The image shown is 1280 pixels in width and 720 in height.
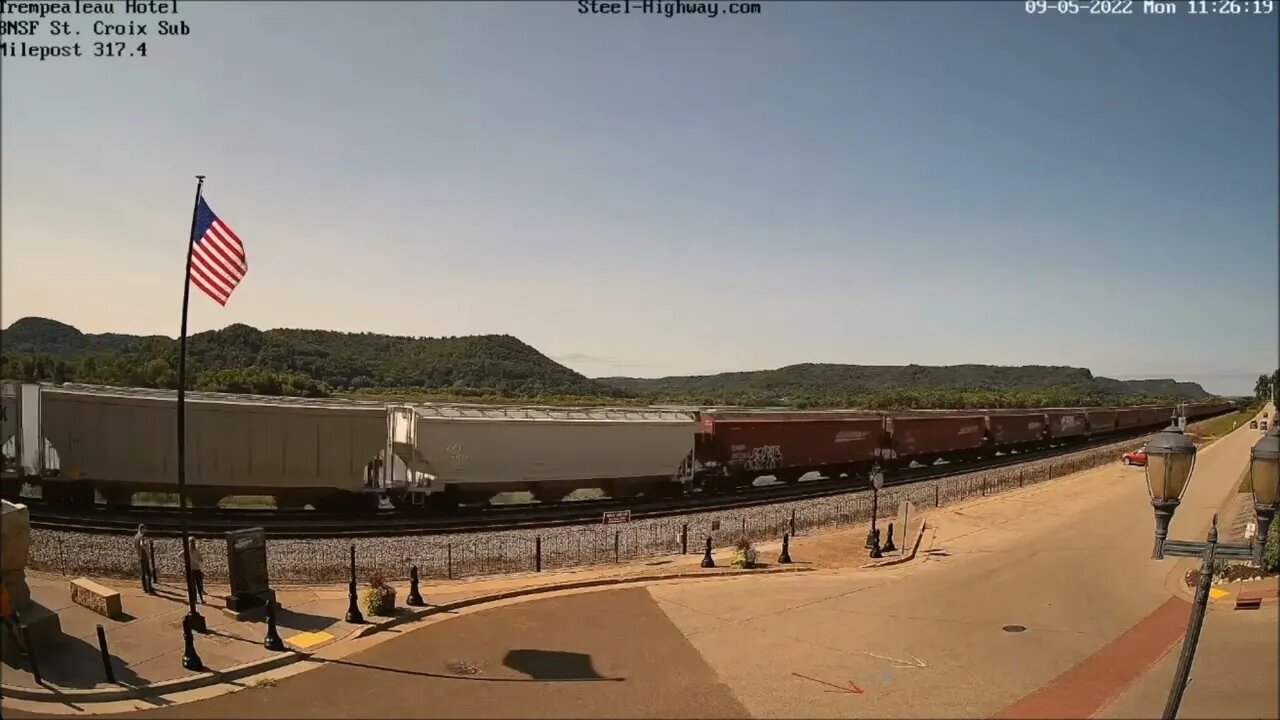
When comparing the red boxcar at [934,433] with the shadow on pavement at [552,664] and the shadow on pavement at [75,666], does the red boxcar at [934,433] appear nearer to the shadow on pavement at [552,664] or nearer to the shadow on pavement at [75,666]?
the shadow on pavement at [552,664]

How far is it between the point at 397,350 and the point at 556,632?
7842cm

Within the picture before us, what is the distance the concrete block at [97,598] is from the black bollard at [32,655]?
5.18 feet

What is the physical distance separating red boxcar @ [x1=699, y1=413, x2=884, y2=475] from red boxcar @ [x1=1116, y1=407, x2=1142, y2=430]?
5143cm

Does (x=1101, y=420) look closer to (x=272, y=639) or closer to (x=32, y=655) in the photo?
(x=272, y=639)

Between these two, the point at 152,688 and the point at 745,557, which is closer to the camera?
the point at 152,688

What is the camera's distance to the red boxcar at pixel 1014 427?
43.1 m

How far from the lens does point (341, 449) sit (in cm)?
1961

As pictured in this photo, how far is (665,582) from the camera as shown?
45.4 ft

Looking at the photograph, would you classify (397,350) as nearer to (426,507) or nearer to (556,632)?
(426,507)

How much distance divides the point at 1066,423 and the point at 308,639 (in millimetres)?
60082

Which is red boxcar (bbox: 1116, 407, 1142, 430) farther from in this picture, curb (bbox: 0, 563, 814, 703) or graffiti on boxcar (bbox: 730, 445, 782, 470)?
curb (bbox: 0, 563, 814, 703)

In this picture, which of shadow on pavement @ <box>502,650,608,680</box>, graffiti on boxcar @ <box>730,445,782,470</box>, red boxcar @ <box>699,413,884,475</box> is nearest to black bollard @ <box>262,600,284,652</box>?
shadow on pavement @ <box>502,650,608,680</box>

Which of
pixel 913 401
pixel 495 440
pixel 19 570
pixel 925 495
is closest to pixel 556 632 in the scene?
pixel 19 570

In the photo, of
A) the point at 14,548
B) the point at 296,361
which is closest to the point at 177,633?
the point at 14,548
